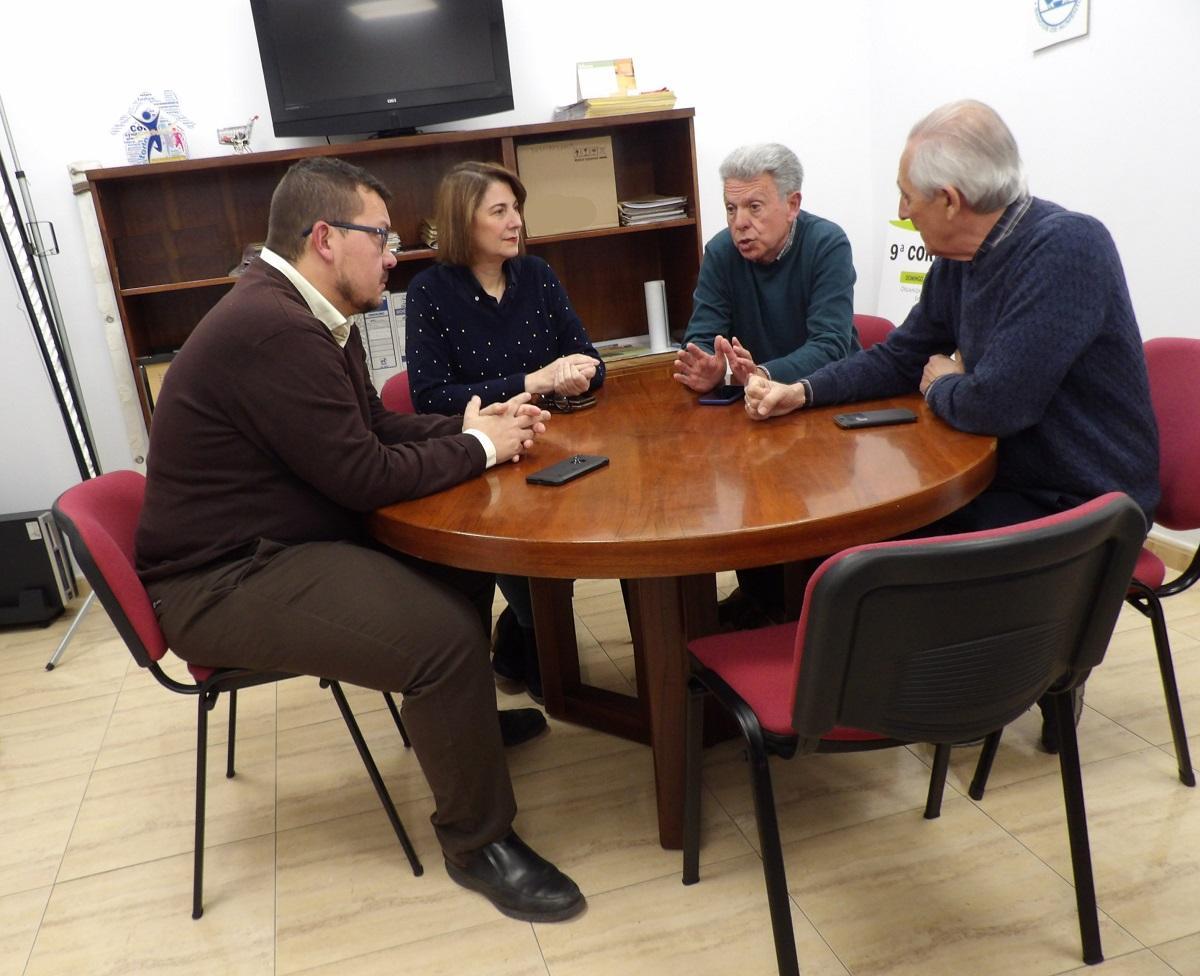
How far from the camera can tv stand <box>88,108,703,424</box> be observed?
3314 mm

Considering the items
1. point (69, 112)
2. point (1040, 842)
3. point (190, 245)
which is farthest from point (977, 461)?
point (69, 112)

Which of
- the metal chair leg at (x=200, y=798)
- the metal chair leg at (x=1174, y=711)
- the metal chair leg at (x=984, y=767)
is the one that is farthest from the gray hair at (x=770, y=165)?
the metal chair leg at (x=200, y=798)

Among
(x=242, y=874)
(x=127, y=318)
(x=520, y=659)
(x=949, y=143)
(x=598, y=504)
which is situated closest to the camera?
(x=598, y=504)

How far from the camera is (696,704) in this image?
155 centimetres

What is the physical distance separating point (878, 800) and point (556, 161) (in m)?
2.56

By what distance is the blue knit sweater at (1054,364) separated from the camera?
161 cm

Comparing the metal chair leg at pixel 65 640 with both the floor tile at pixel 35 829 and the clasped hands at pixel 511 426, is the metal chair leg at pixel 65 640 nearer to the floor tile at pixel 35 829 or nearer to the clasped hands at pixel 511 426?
the floor tile at pixel 35 829

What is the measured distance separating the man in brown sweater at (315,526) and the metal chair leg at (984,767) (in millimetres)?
827

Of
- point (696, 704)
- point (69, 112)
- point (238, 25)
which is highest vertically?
point (238, 25)

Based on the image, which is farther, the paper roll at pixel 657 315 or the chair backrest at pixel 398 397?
the paper roll at pixel 657 315

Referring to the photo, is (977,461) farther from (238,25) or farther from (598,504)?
(238,25)

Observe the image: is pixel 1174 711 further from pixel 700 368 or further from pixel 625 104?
pixel 625 104

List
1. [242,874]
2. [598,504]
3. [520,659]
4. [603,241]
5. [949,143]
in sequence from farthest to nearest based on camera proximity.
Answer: [603,241], [520,659], [242,874], [949,143], [598,504]

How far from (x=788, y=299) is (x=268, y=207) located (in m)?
2.12
